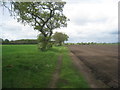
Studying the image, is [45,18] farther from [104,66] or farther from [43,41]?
[104,66]

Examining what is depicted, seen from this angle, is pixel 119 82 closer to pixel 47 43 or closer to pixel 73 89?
pixel 73 89

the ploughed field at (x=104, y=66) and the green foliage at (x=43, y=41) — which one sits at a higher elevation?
the green foliage at (x=43, y=41)

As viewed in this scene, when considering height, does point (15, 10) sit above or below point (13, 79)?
above

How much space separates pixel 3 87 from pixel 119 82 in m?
7.24

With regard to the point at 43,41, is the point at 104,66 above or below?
below

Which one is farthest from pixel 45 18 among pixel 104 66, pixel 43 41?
pixel 104 66

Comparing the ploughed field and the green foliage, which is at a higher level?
the green foliage

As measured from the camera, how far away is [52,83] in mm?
8695

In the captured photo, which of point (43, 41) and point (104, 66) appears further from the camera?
point (43, 41)

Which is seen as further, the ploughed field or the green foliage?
the green foliage

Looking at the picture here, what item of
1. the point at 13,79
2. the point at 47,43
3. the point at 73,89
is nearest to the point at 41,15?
the point at 47,43

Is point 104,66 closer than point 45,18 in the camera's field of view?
Yes

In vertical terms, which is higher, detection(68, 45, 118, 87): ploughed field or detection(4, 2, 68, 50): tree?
detection(4, 2, 68, 50): tree

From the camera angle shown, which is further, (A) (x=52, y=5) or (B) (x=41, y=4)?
(A) (x=52, y=5)
